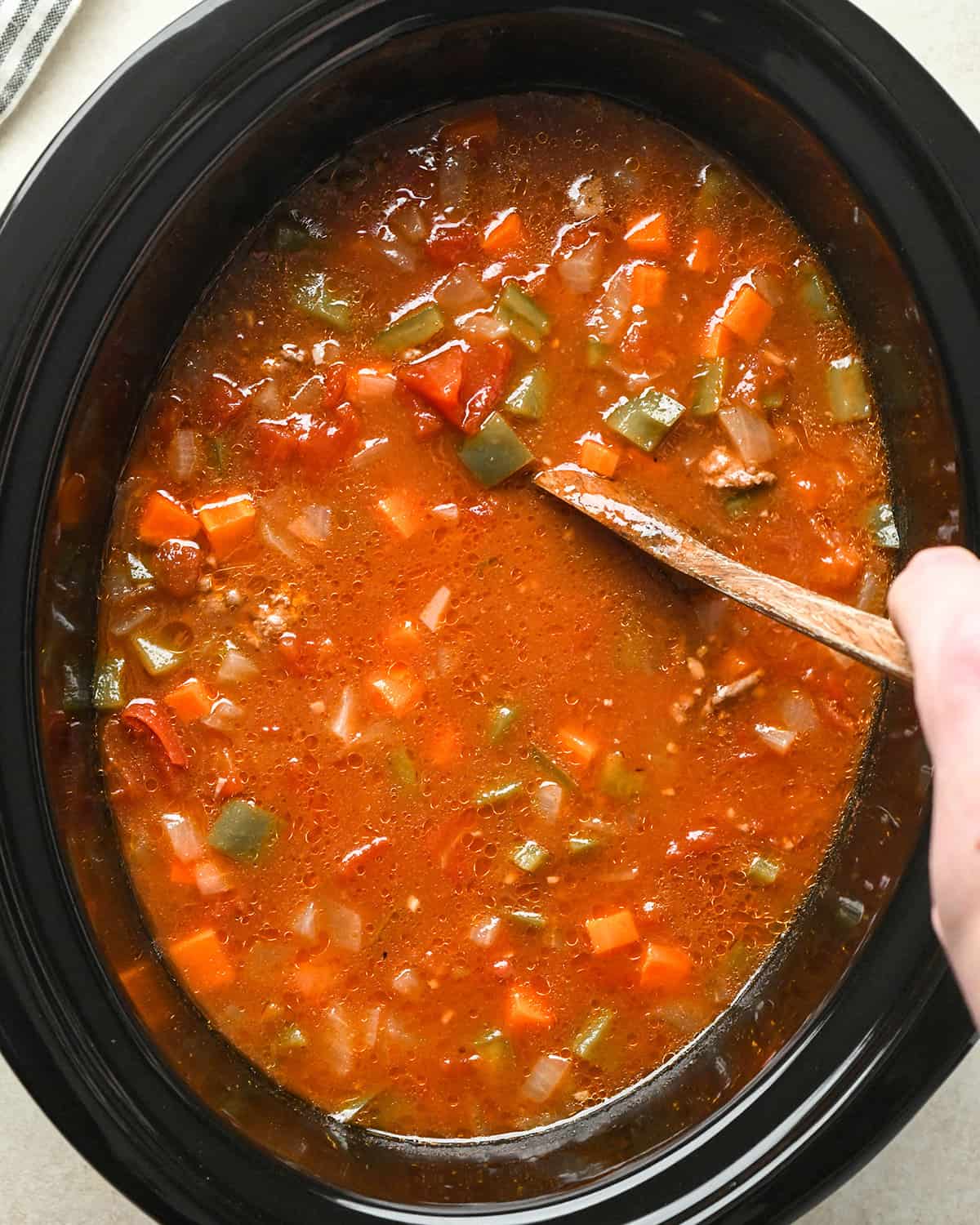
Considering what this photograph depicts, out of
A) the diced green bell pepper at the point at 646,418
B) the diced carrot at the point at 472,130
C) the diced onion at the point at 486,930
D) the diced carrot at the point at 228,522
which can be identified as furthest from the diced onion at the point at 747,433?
the diced onion at the point at 486,930

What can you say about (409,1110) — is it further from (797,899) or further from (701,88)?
(701,88)

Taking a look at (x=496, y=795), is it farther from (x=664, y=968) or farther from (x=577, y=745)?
(x=664, y=968)

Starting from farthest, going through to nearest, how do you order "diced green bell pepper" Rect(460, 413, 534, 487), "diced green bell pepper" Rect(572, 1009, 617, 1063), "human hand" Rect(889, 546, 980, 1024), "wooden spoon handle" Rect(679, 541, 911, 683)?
1. "diced green bell pepper" Rect(572, 1009, 617, 1063)
2. "diced green bell pepper" Rect(460, 413, 534, 487)
3. "wooden spoon handle" Rect(679, 541, 911, 683)
4. "human hand" Rect(889, 546, 980, 1024)

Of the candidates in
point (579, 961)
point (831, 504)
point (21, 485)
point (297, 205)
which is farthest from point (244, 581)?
point (831, 504)

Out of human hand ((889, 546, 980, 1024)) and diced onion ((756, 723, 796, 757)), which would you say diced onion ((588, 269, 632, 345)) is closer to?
diced onion ((756, 723, 796, 757))

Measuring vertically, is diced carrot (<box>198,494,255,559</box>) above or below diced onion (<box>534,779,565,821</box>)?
above

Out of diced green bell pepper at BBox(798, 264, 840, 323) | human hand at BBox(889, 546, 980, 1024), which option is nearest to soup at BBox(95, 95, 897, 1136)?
diced green bell pepper at BBox(798, 264, 840, 323)
